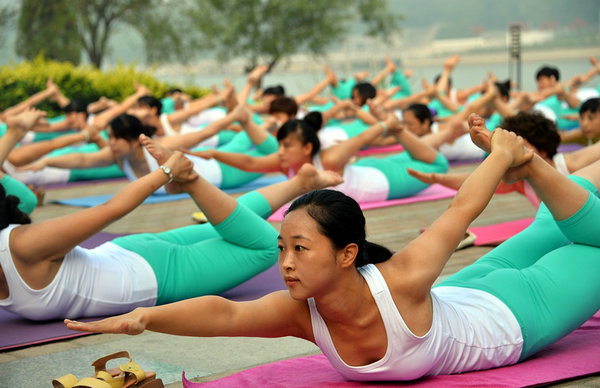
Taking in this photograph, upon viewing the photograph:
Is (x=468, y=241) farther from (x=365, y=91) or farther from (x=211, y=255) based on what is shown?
(x=365, y=91)

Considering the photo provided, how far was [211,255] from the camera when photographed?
3898 millimetres

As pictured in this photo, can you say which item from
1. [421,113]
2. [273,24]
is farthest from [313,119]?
[273,24]

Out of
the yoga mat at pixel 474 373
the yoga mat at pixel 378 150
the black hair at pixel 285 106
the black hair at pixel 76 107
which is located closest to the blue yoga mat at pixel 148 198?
the black hair at pixel 285 106

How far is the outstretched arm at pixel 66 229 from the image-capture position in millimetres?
Answer: 3295

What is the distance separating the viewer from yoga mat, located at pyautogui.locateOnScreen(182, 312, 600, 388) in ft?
8.52

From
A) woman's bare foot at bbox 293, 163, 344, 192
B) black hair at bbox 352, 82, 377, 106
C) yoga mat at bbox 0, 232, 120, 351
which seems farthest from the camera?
black hair at bbox 352, 82, 377, 106

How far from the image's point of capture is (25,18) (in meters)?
20.6

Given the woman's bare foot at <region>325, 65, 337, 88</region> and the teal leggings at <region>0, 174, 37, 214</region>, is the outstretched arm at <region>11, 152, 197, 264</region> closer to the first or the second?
the teal leggings at <region>0, 174, 37, 214</region>

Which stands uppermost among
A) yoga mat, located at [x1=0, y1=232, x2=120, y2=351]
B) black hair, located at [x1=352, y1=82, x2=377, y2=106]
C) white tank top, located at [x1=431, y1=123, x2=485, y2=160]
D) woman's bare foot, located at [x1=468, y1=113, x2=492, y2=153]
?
woman's bare foot, located at [x1=468, y1=113, x2=492, y2=153]

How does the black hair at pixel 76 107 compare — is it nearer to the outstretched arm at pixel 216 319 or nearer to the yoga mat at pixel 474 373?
the yoga mat at pixel 474 373

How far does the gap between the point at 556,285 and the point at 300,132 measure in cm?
328

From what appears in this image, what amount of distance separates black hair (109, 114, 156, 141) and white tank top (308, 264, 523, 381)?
A: 3830 millimetres

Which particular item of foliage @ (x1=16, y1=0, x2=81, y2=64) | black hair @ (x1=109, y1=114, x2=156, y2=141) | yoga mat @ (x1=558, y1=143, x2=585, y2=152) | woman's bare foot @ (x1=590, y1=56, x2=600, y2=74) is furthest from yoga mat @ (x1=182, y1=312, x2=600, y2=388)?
foliage @ (x1=16, y1=0, x2=81, y2=64)

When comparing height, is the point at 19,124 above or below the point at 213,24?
above
